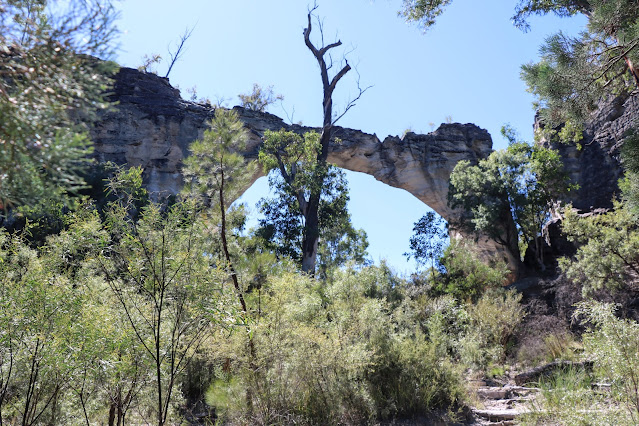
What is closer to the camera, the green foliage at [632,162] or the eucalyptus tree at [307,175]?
the green foliage at [632,162]

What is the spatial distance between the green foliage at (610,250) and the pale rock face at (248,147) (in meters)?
5.26

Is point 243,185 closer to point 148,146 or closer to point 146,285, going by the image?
point 146,285

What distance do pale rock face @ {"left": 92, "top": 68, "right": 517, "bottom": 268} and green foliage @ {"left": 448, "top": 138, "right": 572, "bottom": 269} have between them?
1.15 meters

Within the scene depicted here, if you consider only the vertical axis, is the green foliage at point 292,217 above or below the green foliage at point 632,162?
above

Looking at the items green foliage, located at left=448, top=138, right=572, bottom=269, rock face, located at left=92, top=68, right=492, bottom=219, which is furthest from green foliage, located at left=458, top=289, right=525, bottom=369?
rock face, located at left=92, top=68, right=492, bottom=219

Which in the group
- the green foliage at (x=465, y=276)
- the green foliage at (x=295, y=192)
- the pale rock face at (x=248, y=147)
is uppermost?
the pale rock face at (x=248, y=147)

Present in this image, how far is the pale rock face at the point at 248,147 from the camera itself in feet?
55.3

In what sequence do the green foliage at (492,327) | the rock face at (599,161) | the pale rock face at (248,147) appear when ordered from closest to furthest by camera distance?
the green foliage at (492,327), the rock face at (599,161), the pale rock face at (248,147)

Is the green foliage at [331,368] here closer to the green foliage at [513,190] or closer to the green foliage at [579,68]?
the green foliage at [579,68]

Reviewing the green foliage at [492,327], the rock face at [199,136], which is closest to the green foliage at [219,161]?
the green foliage at [492,327]

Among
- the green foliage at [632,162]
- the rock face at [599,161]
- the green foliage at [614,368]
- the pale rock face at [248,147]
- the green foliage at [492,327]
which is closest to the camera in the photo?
the green foliage at [632,162]

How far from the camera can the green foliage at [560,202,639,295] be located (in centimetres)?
900

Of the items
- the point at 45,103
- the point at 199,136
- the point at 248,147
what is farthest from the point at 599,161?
the point at 45,103

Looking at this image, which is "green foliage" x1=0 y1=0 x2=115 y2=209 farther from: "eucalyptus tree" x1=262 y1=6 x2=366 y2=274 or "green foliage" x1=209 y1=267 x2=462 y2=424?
"eucalyptus tree" x1=262 y1=6 x2=366 y2=274
